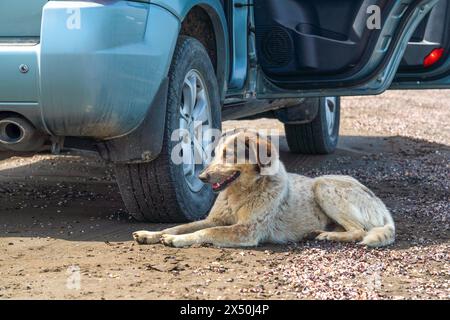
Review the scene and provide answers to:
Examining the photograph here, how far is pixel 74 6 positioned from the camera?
5.16 metres

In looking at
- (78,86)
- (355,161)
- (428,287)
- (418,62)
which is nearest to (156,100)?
(78,86)

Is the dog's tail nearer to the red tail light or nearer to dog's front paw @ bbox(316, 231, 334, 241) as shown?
dog's front paw @ bbox(316, 231, 334, 241)

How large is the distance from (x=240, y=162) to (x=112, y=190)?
6.30 feet

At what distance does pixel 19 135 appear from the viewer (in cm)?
545

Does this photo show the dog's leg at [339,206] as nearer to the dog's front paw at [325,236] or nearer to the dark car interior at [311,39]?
the dog's front paw at [325,236]

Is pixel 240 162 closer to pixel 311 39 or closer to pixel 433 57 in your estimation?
pixel 311 39

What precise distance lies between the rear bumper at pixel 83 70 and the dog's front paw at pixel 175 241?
651mm

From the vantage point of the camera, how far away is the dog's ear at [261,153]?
5.72m

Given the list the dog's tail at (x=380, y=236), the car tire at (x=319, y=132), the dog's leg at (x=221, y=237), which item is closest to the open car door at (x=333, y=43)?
the dog's tail at (x=380, y=236)

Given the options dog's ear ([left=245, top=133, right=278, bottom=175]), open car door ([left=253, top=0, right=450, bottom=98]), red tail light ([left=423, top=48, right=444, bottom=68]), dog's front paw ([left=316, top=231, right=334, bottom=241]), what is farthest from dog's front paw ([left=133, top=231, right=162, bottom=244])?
red tail light ([left=423, top=48, right=444, bottom=68])

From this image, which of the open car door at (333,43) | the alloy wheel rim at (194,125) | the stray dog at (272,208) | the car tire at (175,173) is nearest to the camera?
the stray dog at (272,208)

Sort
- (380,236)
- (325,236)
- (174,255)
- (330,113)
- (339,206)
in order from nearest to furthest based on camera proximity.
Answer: (174,255), (380,236), (325,236), (339,206), (330,113)

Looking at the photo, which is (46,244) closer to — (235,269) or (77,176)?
(235,269)

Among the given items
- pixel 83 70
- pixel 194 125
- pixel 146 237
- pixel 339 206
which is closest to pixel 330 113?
pixel 194 125
